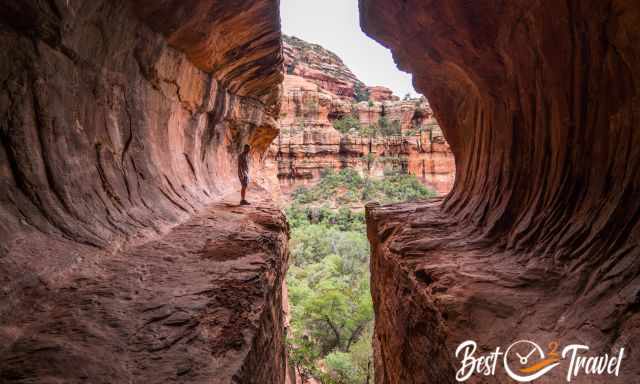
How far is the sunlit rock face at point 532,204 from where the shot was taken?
2.16 meters

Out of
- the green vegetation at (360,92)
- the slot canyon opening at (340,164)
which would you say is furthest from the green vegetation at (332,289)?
the green vegetation at (360,92)

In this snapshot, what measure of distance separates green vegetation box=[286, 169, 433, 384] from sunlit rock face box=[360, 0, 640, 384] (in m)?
4.38

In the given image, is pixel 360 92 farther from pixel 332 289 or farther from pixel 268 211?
pixel 268 211

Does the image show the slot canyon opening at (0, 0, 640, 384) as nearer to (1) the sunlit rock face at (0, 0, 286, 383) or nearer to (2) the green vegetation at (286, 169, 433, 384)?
(1) the sunlit rock face at (0, 0, 286, 383)

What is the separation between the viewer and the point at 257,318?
2.31 metres

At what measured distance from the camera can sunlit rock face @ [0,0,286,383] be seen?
5.77 ft

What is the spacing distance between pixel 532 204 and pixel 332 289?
824 centimetres

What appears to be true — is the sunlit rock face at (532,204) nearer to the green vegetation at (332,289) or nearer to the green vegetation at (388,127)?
the green vegetation at (332,289)

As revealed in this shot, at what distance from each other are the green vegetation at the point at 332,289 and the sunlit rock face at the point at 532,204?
4.38 m

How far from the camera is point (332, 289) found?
35.3ft

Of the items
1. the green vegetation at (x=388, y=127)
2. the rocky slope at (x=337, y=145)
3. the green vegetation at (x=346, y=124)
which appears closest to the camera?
the rocky slope at (x=337, y=145)

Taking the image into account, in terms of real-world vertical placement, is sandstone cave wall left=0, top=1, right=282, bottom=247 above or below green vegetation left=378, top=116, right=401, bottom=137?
below

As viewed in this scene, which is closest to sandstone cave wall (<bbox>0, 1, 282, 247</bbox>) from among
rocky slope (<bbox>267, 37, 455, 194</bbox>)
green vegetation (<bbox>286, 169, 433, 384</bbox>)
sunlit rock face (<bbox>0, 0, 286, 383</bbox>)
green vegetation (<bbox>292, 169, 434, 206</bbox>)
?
sunlit rock face (<bbox>0, 0, 286, 383</bbox>)

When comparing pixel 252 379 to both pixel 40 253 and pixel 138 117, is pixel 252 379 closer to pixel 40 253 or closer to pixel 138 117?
pixel 40 253
